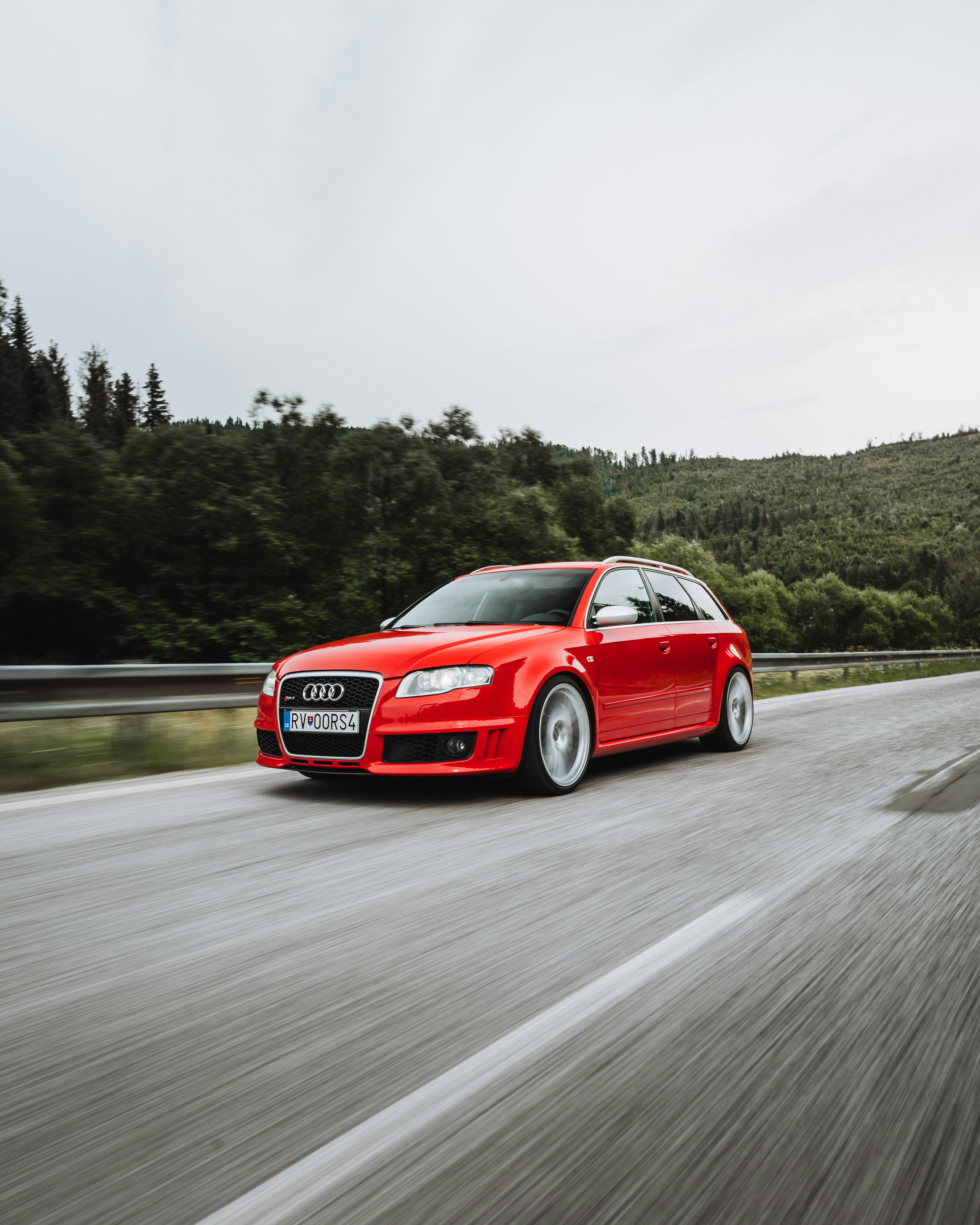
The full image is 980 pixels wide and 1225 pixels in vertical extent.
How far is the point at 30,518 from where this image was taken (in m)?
31.5

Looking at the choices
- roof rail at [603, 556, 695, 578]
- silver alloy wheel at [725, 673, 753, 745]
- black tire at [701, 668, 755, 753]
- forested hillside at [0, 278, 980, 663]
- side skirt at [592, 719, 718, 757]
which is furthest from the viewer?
forested hillside at [0, 278, 980, 663]

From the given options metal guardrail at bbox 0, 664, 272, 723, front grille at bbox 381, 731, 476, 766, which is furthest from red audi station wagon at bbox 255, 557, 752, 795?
metal guardrail at bbox 0, 664, 272, 723

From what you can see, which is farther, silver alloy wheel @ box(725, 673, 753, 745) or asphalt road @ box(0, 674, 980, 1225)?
silver alloy wheel @ box(725, 673, 753, 745)

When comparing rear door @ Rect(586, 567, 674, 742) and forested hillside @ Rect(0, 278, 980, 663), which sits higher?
forested hillside @ Rect(0, 278, 980, 663)

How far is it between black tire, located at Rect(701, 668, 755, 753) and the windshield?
2.00m

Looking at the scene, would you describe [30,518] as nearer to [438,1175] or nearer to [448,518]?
[448,518]

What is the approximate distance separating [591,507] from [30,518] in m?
27.3

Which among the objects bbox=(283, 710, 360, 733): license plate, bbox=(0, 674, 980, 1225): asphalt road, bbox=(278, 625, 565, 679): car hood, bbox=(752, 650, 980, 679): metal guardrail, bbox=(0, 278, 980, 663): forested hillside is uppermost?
bbox=(0, 278, 980, 663): forested hillside

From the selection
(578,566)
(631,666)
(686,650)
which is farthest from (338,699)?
(686,650)

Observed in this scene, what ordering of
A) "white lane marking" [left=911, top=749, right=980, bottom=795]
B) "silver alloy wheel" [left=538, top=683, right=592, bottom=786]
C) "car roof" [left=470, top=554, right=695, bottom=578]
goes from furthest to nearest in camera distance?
"car roof" [left=470, top=554, right=695, bottom=578]
"white lane marking" [left=911, top=749, right=980, bottom=795]
"silver alloy wheel" [left=538, top=683, right=592, bottom=786]

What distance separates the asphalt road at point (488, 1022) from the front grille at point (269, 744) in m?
0.99

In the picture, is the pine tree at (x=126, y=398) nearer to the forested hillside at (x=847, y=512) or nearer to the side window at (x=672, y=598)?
the forested hillside at (x=847, y=512)

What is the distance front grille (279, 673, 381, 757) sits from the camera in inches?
234

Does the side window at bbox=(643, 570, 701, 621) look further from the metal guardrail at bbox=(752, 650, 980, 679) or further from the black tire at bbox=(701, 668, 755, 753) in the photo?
the metal guardrail at bbox=(752, 650, 980, 679)
